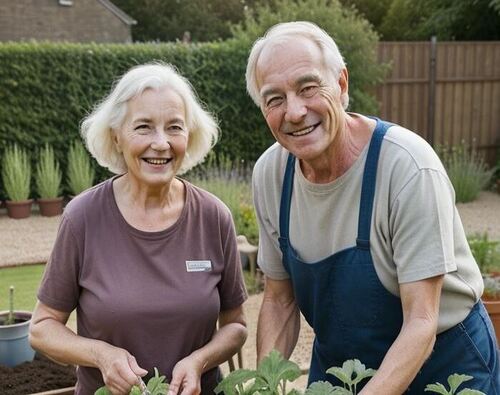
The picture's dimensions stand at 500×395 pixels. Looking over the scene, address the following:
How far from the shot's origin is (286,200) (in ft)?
7.12

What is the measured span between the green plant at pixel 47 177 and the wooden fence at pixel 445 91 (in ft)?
→ 17.9

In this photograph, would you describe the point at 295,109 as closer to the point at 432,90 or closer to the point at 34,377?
the point at 34,377

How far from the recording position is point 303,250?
2125 mm

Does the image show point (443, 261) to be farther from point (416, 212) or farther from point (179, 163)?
point (179, 163)

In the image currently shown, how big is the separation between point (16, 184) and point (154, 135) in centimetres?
841

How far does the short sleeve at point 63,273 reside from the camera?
7.41ft

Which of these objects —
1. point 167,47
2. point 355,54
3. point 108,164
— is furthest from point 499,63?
point 108,164

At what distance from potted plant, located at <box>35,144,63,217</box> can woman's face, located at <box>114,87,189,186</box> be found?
8414mm

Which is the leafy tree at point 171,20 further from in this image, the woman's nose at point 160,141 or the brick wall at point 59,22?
the woman's nose at point 160,141

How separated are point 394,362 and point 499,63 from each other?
1314 cm

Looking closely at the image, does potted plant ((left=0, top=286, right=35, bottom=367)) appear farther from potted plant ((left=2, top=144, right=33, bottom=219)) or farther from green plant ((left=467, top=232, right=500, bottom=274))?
potted plant ((left=2, top=144, right=33, bottom=219))

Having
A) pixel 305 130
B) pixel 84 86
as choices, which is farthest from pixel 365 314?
pixel 84 86

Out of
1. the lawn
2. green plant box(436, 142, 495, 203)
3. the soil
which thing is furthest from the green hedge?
the soil

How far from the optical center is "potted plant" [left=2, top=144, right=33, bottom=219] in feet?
33.6
